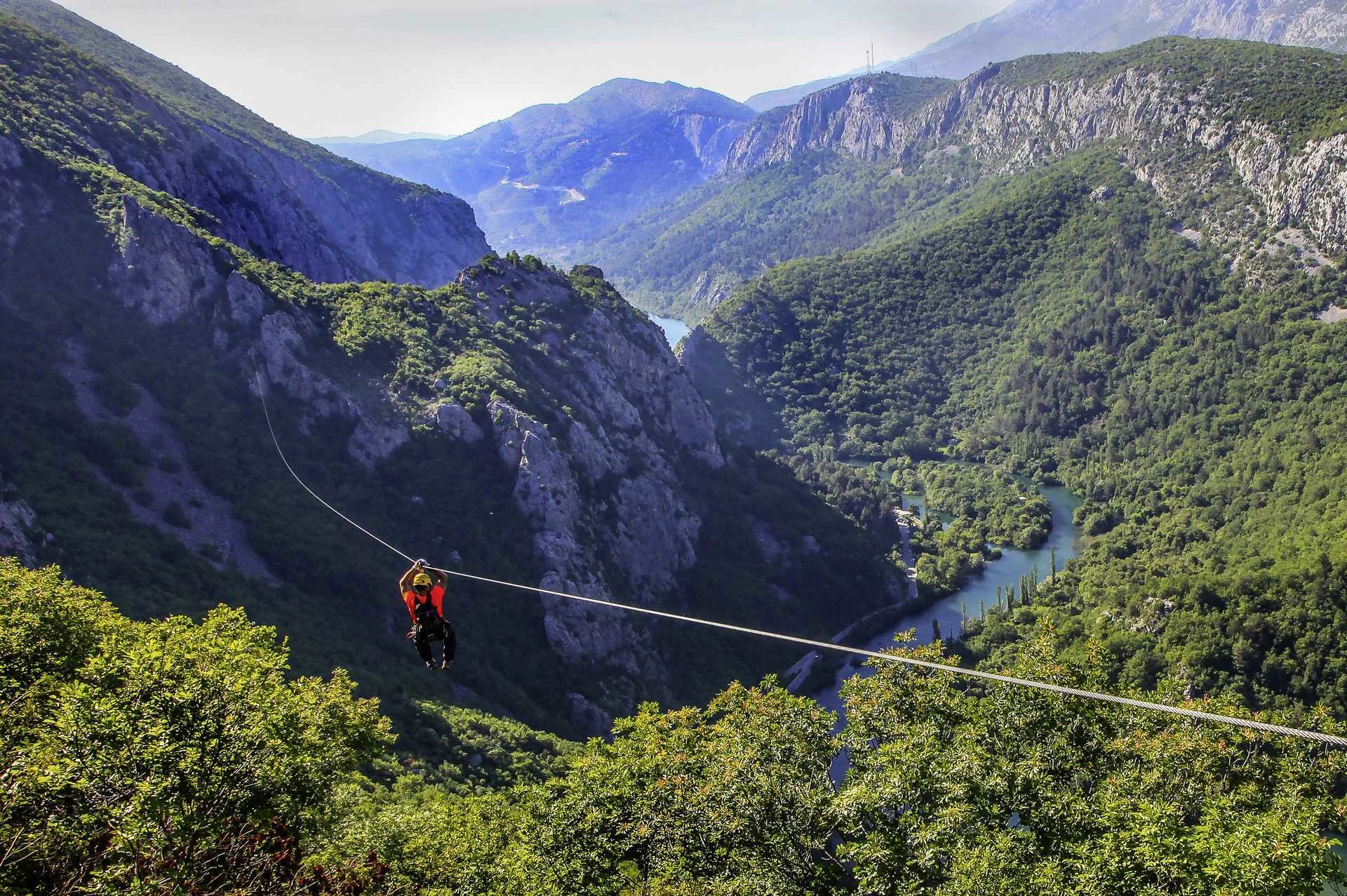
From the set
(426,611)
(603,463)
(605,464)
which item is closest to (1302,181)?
(605,464)

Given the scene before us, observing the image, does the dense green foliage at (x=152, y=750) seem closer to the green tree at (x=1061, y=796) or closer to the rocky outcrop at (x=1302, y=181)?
the green tree at (x=1061, y=796)

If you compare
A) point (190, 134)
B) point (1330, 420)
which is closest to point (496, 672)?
point (190, 134)

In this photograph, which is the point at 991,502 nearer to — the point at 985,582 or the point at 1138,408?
the point at 985,582

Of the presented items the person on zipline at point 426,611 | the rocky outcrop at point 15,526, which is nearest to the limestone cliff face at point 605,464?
the rocky outcrop at point 15,526

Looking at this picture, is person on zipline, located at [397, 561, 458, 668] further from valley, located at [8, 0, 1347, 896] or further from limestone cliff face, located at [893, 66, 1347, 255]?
limestone cliff face, located at [893, 66, 1347, 255]

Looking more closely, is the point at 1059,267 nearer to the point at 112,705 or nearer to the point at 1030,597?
the point at 1030,597

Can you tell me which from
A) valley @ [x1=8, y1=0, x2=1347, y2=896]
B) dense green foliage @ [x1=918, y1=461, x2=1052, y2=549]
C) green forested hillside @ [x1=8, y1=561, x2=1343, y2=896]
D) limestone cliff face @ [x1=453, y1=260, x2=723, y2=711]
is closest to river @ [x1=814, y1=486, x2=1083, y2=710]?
valley @ [x1=8, y1=0, x2=1347, y2=896]
